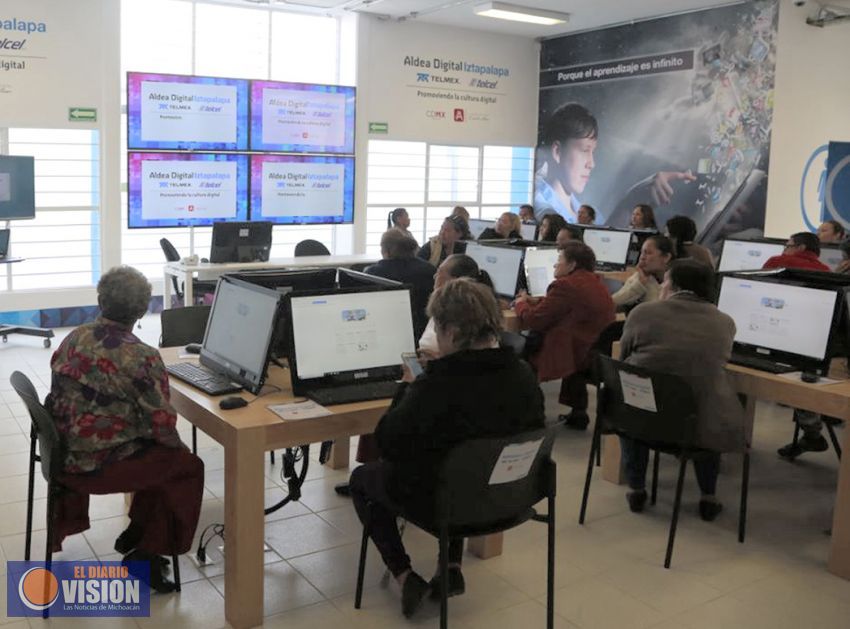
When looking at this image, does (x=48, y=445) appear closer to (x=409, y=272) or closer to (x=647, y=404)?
(x=647, y=404)

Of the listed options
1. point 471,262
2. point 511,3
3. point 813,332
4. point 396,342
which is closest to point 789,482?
point 813,332

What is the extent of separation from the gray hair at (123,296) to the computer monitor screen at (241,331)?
1.33 feet

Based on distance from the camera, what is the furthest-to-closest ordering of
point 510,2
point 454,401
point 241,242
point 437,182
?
point 437,182 → point 510,2 → point 241,242 → point 454,401

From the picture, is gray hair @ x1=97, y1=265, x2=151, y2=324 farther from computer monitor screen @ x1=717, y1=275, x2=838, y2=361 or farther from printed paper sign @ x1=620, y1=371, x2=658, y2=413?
computer monitor screen @ x1=717, y1=275, x2=838, y2=361

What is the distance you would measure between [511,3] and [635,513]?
6692 millimetres

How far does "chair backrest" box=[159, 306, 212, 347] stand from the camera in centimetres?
408

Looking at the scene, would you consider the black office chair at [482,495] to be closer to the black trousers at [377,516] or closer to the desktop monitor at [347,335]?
the black trousers at [377,516]

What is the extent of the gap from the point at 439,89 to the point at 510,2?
5.76ft

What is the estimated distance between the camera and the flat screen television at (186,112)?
27.3 feet

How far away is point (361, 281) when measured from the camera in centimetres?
360

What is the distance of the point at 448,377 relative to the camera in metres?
2.52

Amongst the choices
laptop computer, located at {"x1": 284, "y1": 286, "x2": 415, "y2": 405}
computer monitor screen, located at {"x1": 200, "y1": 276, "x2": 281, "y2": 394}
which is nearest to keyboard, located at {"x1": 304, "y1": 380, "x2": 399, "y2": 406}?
laptop computer, located at {"x1": 284, "y1": 286, "x2": 415, "y2": 405}

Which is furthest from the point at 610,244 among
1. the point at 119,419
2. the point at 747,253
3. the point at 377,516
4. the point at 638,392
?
the point at 119,419

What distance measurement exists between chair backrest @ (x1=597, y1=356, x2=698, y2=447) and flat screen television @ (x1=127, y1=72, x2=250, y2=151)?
246 inches
